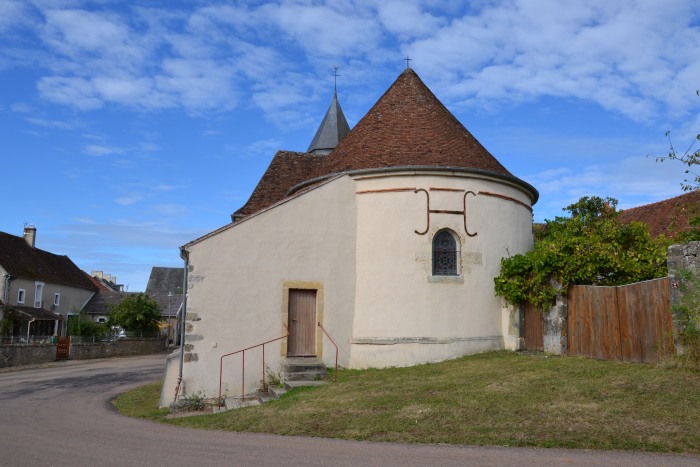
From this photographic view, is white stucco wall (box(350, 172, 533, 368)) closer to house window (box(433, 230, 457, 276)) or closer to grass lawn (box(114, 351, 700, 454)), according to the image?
house window (box(433, 230, 457, 276))

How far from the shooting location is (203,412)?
11.9 meters

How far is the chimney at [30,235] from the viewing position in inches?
1686

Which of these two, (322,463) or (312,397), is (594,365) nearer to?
(312,397)

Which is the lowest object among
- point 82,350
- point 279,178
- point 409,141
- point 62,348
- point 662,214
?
point 82,350

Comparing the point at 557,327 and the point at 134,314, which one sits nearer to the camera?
the point at 557,327

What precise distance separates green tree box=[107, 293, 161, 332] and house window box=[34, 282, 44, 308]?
211 inches

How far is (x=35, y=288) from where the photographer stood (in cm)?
3941

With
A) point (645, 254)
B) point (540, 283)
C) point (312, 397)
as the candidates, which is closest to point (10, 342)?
point (312, 397)

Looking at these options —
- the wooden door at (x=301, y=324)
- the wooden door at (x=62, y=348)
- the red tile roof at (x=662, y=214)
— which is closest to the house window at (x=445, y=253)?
the wooden door at (x=301, y=324)

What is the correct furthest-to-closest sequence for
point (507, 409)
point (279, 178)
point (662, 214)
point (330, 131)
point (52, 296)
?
point (52, 296) < point (330, 131) < point (662, 214) < point (279, 178) < point (507, 409)

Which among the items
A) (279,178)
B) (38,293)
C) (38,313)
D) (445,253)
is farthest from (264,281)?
(38,293)

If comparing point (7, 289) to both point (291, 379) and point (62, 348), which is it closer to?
point (62, 348)

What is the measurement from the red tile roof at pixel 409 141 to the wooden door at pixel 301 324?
344cm

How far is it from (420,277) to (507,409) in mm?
6428
